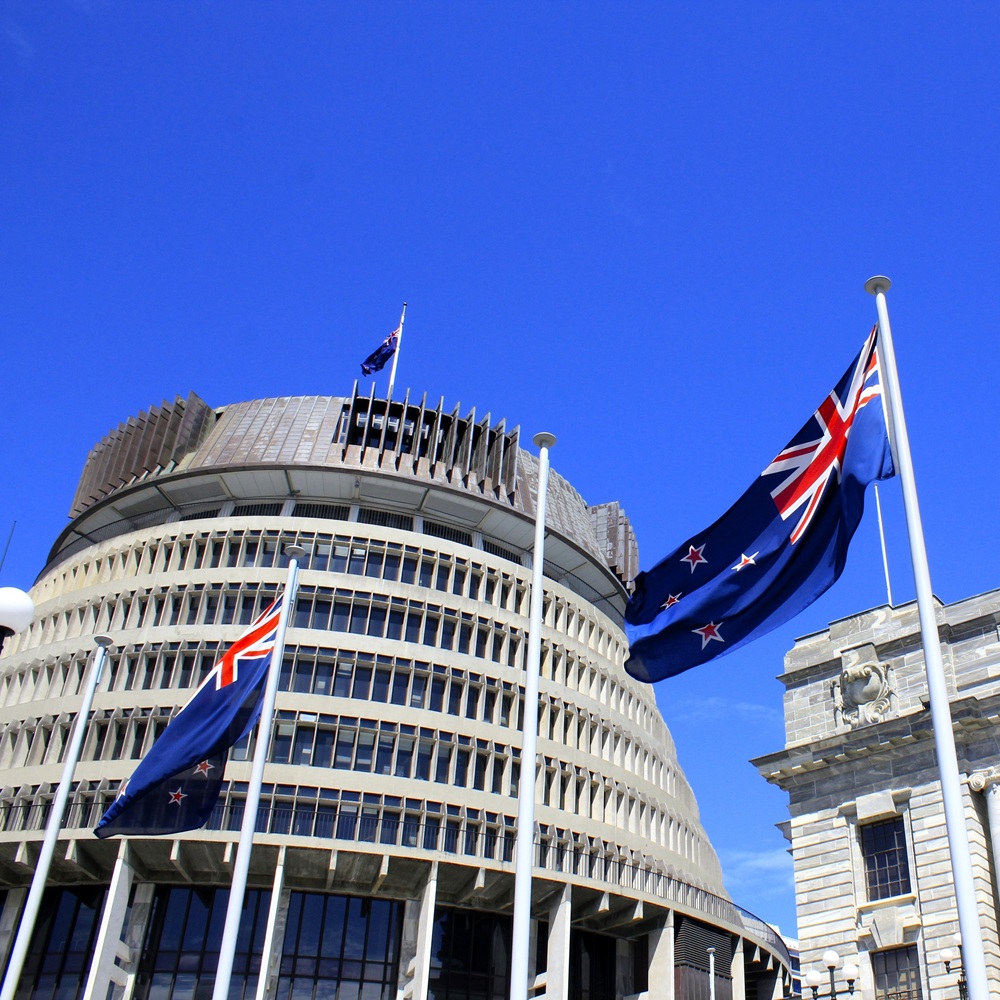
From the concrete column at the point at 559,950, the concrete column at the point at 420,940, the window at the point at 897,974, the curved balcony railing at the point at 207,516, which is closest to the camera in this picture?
the window at the point at 897,974

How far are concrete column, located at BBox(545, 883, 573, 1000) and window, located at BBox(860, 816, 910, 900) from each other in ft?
69.7

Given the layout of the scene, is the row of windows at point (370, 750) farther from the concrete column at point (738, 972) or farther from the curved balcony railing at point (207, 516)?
the curved balcony railing at point (207, 516)

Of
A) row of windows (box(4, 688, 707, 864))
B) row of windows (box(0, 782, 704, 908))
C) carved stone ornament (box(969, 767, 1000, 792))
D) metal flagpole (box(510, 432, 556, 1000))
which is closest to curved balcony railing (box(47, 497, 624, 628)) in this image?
row of windows (box(4, 688, 707, 864))

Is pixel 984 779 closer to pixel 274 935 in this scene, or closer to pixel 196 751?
pixel 196 751

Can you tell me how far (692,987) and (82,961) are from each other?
1128 inches

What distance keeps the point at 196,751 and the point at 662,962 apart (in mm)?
36641

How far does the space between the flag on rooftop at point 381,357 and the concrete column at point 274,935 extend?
27750 mm

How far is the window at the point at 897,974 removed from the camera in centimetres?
2973

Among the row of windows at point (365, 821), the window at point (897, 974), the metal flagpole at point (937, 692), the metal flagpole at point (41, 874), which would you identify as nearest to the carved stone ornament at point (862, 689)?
the window at point (897, 974)

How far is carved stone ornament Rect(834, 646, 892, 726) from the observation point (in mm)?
34156

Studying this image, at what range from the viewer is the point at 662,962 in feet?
177

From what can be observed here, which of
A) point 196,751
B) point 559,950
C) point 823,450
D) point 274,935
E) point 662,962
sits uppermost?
point 823,450

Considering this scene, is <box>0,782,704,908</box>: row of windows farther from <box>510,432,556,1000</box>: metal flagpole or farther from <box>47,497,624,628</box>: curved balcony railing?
<box>510,432,556,1000</box>: metal flagpole

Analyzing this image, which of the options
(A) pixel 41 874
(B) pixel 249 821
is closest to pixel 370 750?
(A) pixel 41 874
